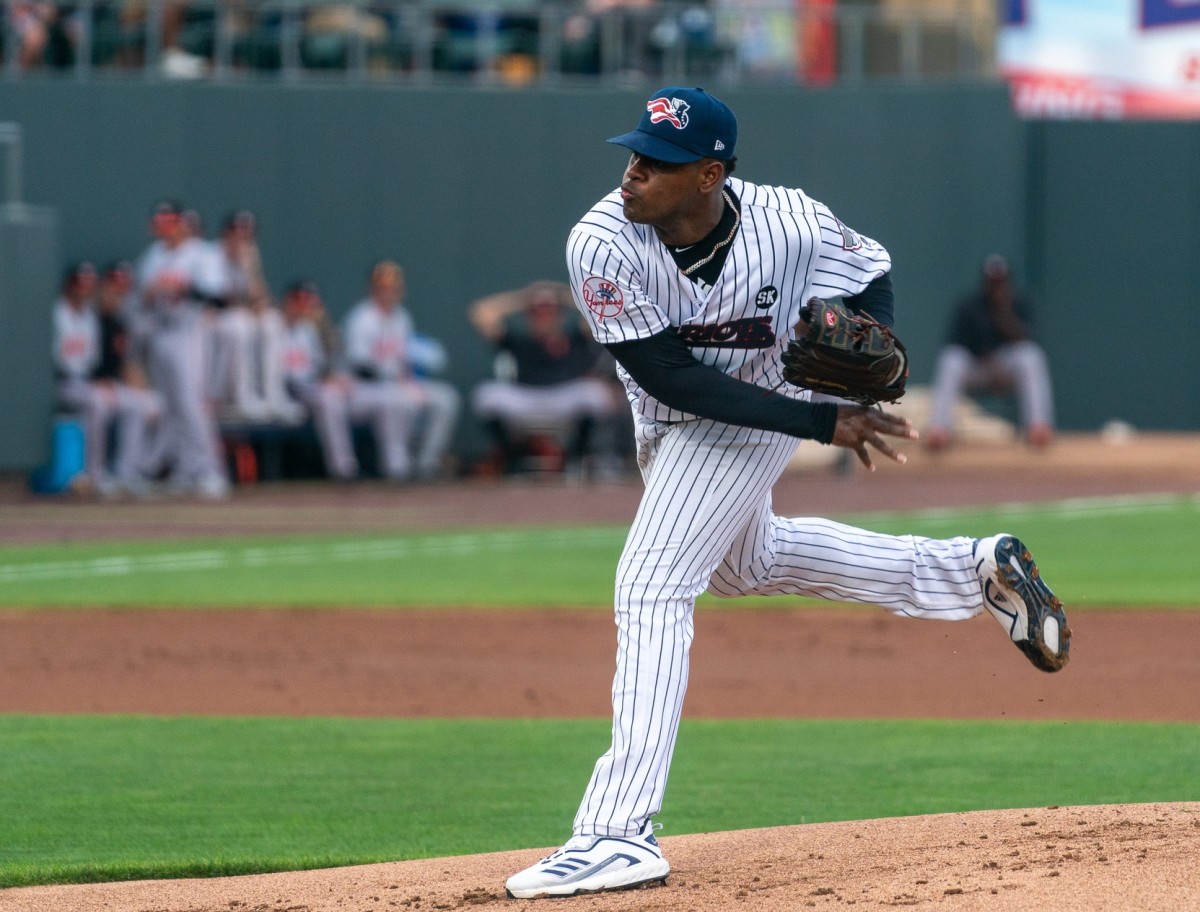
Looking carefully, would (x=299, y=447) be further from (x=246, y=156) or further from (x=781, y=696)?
(x=781, y=696)

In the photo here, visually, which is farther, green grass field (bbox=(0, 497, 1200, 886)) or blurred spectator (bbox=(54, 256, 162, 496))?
blurred spectator (bbox=(54, 256, 162, 496))

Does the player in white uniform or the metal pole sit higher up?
the metal pole

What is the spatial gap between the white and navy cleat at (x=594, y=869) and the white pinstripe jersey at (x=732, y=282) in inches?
36.7

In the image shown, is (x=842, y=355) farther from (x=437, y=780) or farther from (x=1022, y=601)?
(x=437, y=780)

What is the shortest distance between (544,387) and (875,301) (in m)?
10.8

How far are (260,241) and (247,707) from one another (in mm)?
10039

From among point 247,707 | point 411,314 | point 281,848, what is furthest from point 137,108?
point 281,848

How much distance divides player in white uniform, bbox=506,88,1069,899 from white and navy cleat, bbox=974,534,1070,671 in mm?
531

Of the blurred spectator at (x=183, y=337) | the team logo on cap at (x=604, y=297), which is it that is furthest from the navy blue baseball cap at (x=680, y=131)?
the blurred spectator at (x=183, y=337)

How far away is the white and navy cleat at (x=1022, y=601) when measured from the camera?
14.3ft

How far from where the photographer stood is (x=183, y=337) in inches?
547

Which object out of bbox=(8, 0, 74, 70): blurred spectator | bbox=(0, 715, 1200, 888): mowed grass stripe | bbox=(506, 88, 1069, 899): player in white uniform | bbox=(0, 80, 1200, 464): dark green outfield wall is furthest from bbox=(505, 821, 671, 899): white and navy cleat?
bbox=(8, 0, 74, 70): blurred spectator

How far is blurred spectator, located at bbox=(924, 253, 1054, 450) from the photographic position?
1622 centimetres

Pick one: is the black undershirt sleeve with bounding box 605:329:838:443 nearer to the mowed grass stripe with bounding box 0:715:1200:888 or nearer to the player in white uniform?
the player in white uniform
